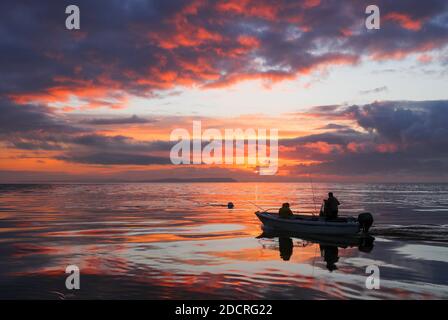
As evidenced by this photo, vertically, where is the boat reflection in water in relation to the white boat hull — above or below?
below

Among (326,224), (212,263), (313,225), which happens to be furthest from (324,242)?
(212,263)

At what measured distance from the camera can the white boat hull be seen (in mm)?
31047

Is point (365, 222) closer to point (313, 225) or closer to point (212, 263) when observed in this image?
point (313, 225)

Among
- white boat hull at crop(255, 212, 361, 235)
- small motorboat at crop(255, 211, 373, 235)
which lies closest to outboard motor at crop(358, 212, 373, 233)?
small motorboat at crop(255, 211, 373, 235)

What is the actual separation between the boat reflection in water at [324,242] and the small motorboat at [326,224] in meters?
0.44

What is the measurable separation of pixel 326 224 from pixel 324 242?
2170mm

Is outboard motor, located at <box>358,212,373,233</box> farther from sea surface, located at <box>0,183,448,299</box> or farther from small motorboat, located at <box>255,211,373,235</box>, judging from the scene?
sea surface, located at <box>0,183,448,299</box>

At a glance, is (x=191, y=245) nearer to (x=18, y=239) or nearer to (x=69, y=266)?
(x=69, y=266)

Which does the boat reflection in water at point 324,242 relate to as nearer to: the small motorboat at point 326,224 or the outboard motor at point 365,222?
the small motorboat at point 326,224

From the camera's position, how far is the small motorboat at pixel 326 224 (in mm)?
31055

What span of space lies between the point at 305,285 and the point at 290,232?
1739 cm

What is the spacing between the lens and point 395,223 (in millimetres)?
42281

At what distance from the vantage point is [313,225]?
3206cm

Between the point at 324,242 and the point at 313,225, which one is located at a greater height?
the point at 313,225
